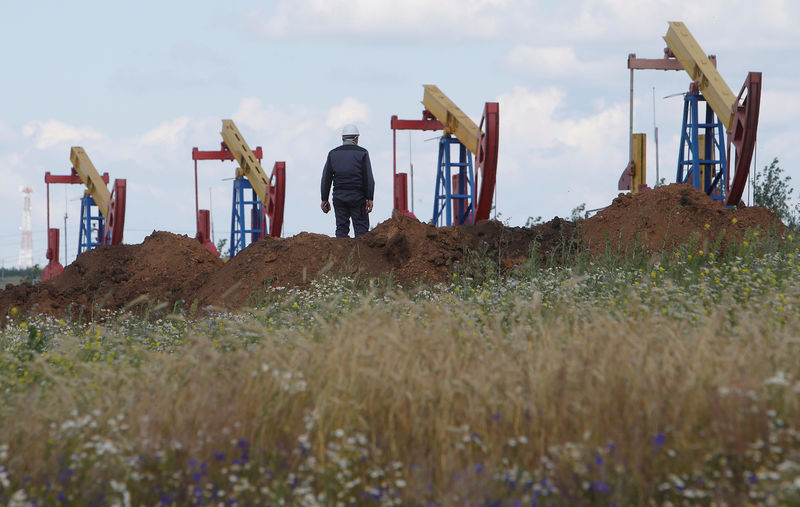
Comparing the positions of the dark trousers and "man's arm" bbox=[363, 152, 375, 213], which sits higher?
"man's arm" bbox=[363, 152, 375, 213]

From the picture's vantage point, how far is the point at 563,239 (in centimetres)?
1066

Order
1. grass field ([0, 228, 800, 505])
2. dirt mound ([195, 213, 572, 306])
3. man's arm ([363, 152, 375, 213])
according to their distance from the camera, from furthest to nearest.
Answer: man's arm ([363, 152, 375, 213])
dirt mound ([195, 213, 572, 306])
grass field ([0, 228, 800, 505])

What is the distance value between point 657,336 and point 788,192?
56.9 ft

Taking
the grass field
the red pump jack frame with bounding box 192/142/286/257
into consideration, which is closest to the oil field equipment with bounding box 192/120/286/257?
the red pump jack frame with bounding box 192/142/286/257

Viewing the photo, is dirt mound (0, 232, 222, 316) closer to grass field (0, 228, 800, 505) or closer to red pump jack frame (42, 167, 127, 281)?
grass field (0, 228, 800, 505)

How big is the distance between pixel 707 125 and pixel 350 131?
6.98 m

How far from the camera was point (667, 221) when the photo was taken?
1117cm

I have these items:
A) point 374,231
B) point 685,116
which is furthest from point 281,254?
point 685,116

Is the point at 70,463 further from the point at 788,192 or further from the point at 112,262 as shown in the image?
the point at 788,192

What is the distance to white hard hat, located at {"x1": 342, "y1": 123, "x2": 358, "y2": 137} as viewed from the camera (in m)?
13.1

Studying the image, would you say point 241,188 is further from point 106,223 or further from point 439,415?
point 439,415

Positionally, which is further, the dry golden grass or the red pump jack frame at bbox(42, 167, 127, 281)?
the red pump jack frame at bbox(42, 167, 127, 281)

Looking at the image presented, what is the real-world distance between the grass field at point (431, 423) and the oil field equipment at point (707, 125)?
9.57 metres

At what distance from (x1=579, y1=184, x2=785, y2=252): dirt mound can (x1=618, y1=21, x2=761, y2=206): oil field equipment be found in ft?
9.40
